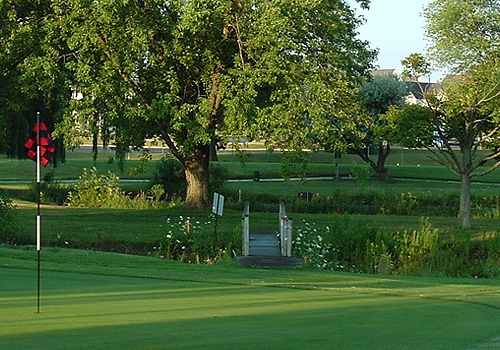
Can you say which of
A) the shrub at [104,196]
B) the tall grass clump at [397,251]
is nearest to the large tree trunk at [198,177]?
the shrub at [104,196]

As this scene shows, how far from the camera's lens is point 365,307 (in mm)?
12828

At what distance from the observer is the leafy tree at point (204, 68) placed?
2800 centimetres

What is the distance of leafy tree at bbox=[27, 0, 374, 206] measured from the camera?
91.9ft

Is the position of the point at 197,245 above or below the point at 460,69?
below

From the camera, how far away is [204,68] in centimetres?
3070

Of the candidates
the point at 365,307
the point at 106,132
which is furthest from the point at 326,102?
the point at 365,307

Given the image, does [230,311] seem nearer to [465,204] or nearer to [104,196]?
[465,204]

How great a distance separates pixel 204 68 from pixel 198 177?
4.78m

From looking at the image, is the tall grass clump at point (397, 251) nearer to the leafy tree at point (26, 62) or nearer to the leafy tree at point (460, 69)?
the leafy tree at point (460, 69)

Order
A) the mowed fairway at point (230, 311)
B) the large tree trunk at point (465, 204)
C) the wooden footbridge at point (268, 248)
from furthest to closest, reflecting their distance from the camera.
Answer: the large tree trunk at point (465, 204) → the wooden footbridge at point (268, 248) → the mowed fairway at point (230, 311)

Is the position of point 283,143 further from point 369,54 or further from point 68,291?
point 68,291

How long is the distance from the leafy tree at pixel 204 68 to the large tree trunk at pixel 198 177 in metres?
1.18

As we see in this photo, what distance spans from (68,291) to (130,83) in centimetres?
1747

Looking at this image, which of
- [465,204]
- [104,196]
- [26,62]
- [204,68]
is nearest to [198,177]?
[204,68]
